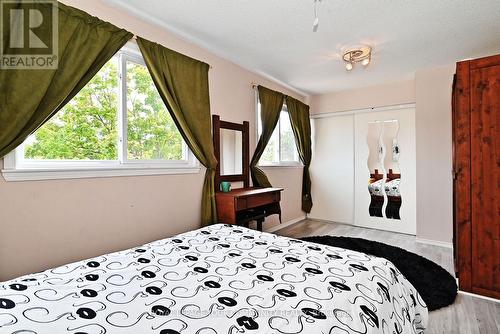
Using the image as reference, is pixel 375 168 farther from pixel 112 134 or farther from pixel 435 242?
pixel 112 134

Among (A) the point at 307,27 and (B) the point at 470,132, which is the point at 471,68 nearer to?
(B) the point at 470,132

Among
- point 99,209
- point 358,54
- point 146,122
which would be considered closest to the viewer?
point 99,209

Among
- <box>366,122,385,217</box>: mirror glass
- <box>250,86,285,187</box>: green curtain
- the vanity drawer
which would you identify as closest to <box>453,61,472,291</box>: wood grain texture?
the vanity drawer

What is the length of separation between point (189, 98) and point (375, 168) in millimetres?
3330

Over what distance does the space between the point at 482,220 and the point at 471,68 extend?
4.26ft

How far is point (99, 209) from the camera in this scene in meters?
2.00

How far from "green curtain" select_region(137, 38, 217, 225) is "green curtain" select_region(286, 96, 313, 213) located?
190 centimetres

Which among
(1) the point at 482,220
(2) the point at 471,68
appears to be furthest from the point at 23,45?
(1) the point at 482,220

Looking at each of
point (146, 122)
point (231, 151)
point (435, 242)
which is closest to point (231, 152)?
point (231, 151)

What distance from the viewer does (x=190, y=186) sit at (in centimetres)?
271

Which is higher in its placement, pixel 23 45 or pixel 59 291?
pixel 23 45

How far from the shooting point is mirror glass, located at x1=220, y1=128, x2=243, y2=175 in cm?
317

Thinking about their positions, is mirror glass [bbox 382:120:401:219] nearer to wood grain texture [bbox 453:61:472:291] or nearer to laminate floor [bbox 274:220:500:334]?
laminate floor [bbox 274:220:500:334]

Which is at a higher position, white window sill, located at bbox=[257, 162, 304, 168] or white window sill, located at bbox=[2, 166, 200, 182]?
white window sill, located at bbox=[257, 162, 304, 168]
